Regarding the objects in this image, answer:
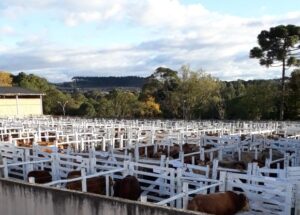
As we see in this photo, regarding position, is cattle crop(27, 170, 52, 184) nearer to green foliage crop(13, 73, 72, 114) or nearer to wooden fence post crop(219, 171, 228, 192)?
wooden fence post crop(219, 171, 228, 192)

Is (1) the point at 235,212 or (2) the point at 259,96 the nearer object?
(1) the point at 235,212

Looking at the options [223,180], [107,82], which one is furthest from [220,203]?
[107,82]

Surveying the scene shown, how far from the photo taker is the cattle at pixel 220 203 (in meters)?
8.61

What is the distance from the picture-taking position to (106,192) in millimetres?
11078

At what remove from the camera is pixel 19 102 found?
54688 mm

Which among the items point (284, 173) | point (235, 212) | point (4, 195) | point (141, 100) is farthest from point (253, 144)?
point (141, 100)

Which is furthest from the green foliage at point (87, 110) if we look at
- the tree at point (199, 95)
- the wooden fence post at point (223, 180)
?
the wooden fence post at point (223, 180)

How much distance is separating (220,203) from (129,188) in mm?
2649

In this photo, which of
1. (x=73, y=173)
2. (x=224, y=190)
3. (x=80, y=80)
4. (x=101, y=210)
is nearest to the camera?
(x=101, y=210)

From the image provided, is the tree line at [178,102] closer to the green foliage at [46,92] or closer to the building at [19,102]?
the green foliage at [46,92]

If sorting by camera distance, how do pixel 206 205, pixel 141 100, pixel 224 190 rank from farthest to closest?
pixel 141 100 → pixel 224 190 → pixel 206 205

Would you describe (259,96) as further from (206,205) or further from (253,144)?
(206,205)

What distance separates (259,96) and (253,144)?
33797mm

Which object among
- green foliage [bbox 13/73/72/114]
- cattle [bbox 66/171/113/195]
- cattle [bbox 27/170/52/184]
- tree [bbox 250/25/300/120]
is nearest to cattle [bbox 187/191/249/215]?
cattle [bbox 66/171/113/195]
